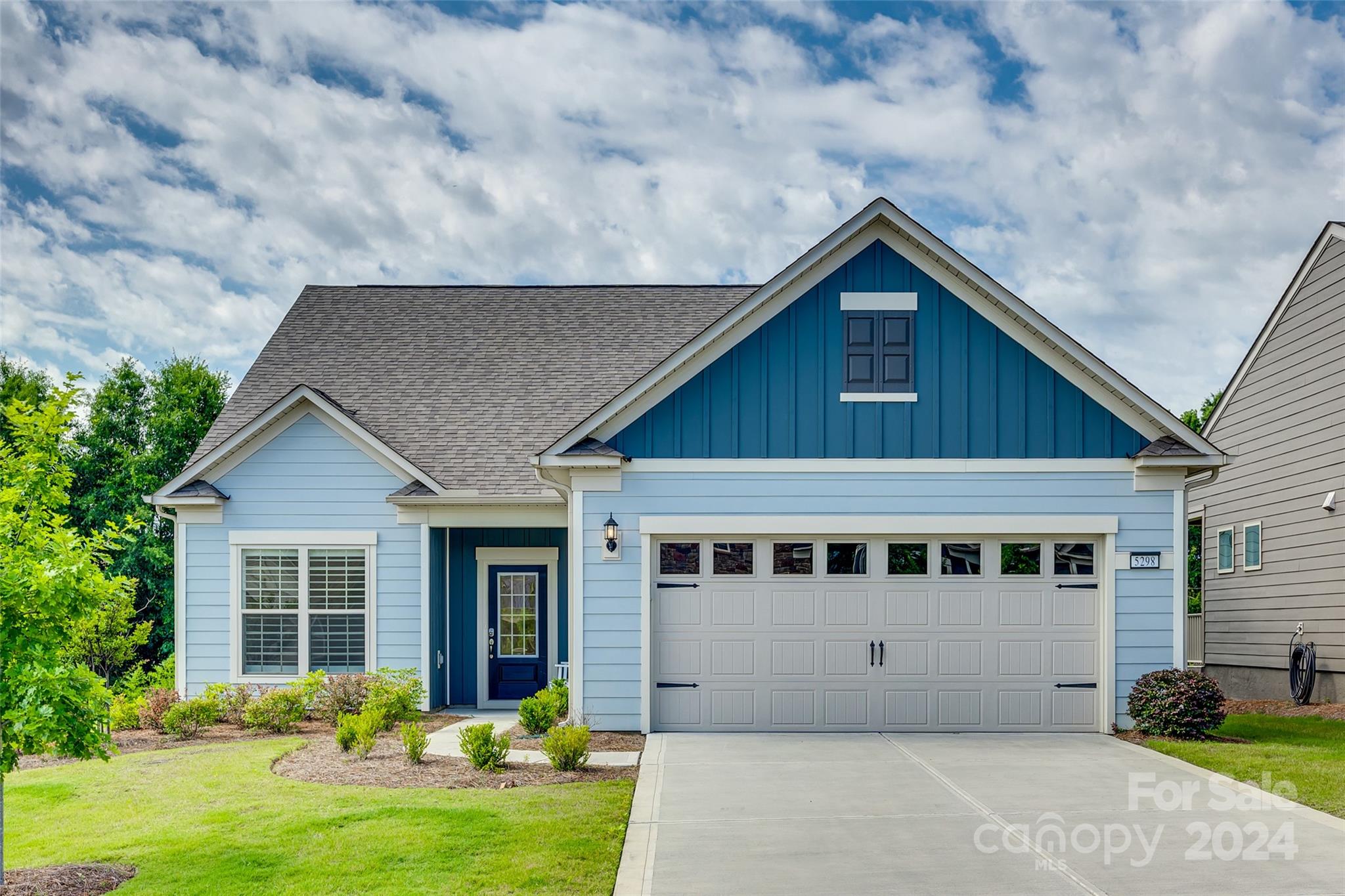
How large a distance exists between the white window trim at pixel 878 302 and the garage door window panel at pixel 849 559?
2.71 metres

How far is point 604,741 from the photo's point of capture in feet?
40.9

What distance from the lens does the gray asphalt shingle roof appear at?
17141mm

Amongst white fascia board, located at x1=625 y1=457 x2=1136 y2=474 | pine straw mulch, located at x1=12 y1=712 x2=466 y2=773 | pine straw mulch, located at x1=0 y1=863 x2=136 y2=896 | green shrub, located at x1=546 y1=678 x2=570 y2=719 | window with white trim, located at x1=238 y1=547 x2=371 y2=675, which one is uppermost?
white fascia board, located at x1=625 y1=457 x2=1136 y2=474

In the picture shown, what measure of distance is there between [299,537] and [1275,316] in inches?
631

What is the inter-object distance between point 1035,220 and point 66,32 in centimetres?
1745

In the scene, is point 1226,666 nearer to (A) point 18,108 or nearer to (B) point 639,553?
(B) point 639,553

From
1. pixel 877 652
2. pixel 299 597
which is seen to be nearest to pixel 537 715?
pixel 877 652

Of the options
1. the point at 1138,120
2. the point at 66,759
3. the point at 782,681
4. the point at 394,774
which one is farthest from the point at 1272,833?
the point at 1138,120

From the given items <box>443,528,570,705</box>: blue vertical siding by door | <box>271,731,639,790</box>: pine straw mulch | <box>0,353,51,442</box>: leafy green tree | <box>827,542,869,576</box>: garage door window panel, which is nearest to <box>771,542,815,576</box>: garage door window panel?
<box>827,542,869,576</box>: garage door window panel

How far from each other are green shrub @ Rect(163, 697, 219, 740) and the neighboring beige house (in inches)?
570

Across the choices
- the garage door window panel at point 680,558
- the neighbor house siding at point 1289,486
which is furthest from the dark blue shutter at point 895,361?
the neighbor house siding at point 1289,486

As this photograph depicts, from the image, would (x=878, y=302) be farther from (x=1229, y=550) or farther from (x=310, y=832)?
(x=1229, y=550)

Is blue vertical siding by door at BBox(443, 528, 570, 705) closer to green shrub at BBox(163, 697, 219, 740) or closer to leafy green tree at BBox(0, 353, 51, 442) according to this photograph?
green shrub at BBox(163, 697, 219, 740)

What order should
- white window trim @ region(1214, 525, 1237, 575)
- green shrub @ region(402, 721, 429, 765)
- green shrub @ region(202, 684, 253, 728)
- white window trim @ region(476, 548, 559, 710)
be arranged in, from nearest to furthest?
green shrub @ region(402, 721, 429, 765)
green shrub @ region(202, 684, 253, 728)
white window trim @ region(476, 548, 559, 710)
white window trim @ region(1214, 525, 1237, 575)
